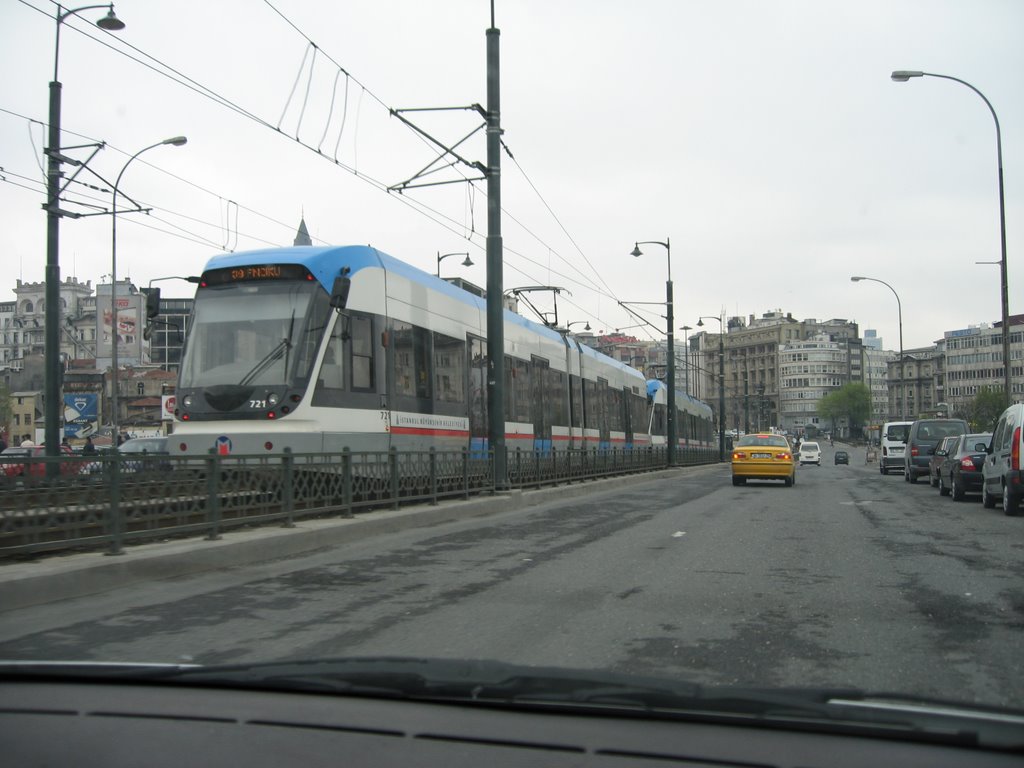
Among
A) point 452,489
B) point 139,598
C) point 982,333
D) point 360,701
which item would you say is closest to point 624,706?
point 360,701

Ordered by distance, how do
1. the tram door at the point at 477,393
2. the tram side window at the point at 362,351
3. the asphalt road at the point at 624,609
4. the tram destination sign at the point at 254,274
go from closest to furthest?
1. the asphalt road at the point at 624,609
2. the tram destination sign at the point at 254,274
3. the tram side window at the point at 362,351
4. the tram door at the point at 477,393

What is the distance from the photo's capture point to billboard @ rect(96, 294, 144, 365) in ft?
105

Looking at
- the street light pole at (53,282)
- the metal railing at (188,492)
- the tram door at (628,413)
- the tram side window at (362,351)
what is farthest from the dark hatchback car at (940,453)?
→ the street light pole at (53,282)

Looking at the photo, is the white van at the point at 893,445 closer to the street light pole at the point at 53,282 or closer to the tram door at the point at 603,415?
the tram door at the point at 603,415

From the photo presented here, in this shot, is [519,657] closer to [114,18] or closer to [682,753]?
[682,753]

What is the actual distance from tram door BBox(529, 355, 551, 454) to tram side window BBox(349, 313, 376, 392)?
951 cm

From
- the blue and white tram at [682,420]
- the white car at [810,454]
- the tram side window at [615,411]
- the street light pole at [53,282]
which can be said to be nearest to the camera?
the street light pole at [53,282]

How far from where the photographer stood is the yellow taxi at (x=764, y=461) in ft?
87.0

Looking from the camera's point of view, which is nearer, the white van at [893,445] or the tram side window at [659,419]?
the white van at [893,445]

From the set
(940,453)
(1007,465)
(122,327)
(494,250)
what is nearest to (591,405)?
(940,453)

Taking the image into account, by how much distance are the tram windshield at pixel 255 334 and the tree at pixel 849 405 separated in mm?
160899

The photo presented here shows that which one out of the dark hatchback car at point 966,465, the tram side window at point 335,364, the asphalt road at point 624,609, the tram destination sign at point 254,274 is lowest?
the asphalt road at point 624,609

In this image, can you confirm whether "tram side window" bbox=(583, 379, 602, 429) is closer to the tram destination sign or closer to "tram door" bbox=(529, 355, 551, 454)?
"tram door" bbox=(529, 355, 551, 454)

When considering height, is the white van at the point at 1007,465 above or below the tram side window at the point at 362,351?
below
